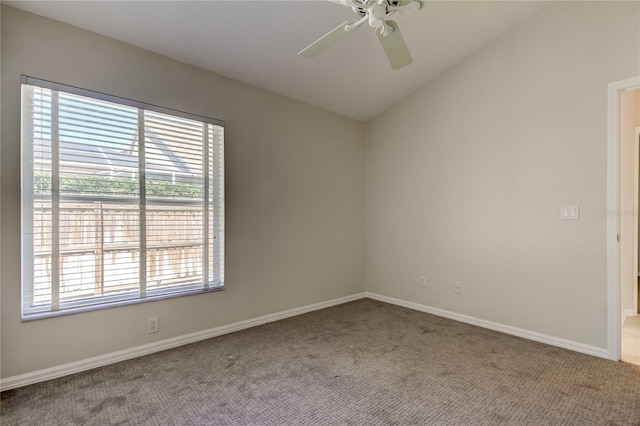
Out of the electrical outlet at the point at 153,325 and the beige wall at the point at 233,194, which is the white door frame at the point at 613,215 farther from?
the electrical outlet at the point at 153,325

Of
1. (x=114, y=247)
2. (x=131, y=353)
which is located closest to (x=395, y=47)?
(x=114, y=247)

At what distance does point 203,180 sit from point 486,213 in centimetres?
281

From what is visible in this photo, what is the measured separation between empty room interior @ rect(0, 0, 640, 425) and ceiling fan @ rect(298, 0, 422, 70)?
16 mm

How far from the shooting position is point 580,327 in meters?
2.74

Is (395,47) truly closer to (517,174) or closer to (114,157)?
(517,174)

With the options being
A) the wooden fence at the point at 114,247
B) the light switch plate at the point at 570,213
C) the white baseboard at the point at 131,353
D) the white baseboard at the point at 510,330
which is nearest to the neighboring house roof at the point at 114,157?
the wooden fence at the point at 114,247

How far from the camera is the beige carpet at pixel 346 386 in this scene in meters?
1.86

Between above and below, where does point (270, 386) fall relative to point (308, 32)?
below

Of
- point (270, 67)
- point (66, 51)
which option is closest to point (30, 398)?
point (66, 51)

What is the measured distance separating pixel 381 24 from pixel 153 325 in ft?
9.09

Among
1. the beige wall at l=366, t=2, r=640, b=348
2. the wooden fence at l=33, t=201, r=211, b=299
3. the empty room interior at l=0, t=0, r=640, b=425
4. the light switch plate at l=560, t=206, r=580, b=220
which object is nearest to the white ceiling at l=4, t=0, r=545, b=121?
the empty room interior at l=0, t=0, r=640, b=425

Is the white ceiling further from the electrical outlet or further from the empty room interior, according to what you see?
the electrical outlet

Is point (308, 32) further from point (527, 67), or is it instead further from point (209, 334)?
point (209, 334)

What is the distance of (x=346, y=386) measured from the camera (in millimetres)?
2188
